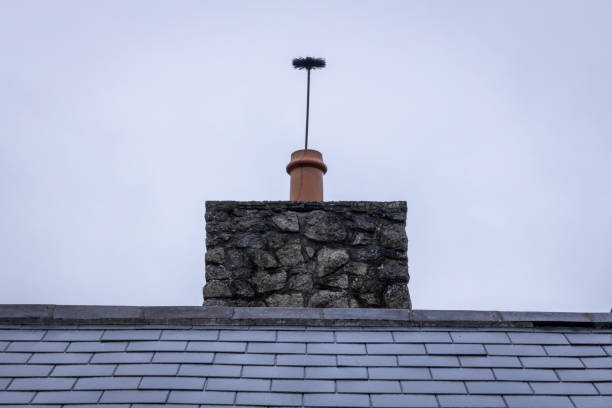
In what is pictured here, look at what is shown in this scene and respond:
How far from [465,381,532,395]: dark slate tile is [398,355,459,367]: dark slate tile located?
20 centimetres

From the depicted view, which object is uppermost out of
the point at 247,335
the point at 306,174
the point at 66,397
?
the point at 306,174

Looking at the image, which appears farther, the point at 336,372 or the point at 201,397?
the point at 336,372

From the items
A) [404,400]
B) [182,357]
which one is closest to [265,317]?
[182,357]

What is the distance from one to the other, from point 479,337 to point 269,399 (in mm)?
1222

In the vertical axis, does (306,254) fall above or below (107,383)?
above

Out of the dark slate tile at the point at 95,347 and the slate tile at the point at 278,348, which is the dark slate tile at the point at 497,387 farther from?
the dark slate tile at the point at 95,347

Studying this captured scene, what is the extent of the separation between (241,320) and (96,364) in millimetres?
768

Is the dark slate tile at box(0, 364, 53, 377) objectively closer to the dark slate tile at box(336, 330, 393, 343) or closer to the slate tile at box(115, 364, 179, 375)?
the slate tile at box(115, 364, 179, 375)

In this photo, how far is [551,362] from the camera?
3.54m

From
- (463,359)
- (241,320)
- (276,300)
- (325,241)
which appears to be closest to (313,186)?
(325,241)

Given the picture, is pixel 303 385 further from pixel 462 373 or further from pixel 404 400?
pixel 462 373

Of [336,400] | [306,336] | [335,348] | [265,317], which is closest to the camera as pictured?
[336,400]

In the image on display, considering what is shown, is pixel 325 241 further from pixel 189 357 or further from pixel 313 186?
pixel 189 357

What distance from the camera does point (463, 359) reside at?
3.54 meters
